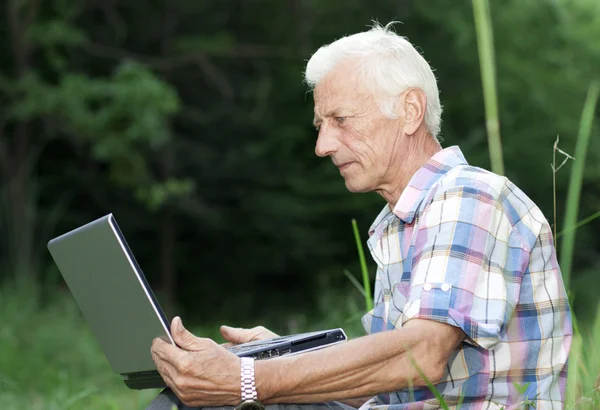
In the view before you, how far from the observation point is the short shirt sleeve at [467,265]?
176cm

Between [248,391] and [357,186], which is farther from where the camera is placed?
[357,186]

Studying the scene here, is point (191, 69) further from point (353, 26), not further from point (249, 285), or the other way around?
point (249, 285)

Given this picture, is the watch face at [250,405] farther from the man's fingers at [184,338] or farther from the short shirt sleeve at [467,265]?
the short shirt sleeve at [467,265]

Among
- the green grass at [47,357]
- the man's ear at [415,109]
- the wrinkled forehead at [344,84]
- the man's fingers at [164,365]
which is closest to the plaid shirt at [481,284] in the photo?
the man's ear at [415,109]

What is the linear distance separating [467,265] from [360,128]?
1.71 feet

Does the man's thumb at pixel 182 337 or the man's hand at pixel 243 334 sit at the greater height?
the man's thumb at pixel 182 337

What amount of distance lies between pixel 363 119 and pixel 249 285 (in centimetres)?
1394

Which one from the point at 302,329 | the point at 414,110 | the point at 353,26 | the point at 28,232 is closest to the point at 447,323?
the point at 414,110

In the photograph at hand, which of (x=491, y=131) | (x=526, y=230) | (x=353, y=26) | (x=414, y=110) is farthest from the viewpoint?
(x=353, y=26)

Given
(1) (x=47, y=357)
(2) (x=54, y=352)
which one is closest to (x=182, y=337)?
(1) (x=47, y=357)

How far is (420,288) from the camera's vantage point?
180 centimetres

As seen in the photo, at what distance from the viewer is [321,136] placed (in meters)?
2.30

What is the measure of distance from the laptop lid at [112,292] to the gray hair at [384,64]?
0.63 m

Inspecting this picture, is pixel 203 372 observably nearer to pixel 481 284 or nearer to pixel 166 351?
pixel 166 351
